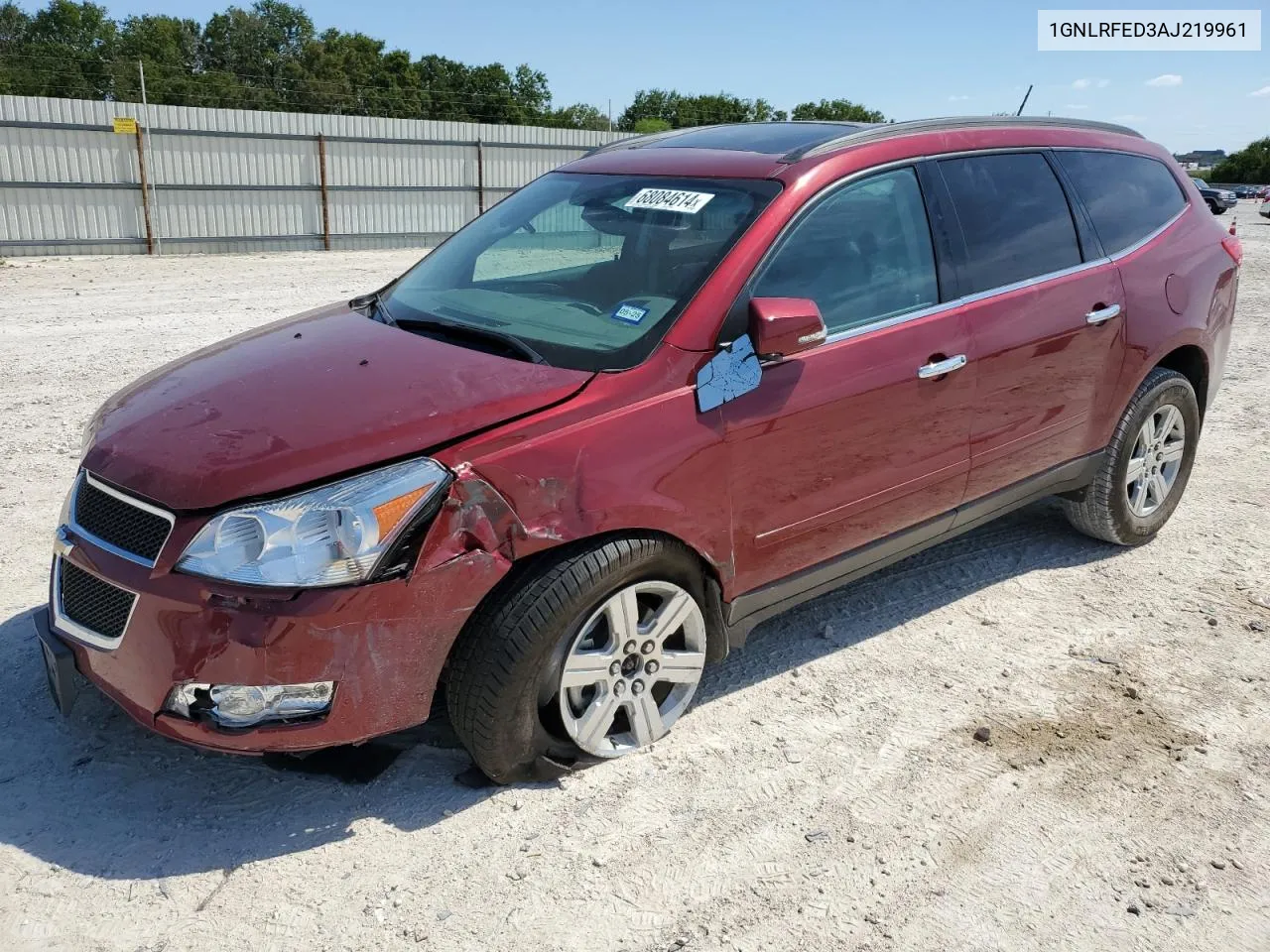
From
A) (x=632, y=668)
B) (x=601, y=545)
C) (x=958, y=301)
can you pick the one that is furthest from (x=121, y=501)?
(x=958, y=301)

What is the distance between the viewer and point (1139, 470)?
15.7ft

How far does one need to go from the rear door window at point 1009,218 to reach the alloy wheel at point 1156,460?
1.05 metres


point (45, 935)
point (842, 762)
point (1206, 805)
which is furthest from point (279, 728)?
point (1206, 805)

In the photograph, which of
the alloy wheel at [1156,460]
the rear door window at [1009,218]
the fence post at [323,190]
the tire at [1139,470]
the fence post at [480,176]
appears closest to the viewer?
the rear door window at [1009,218]

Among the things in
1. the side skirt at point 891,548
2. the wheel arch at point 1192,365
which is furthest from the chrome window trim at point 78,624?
the wheel arch at point 1192,365

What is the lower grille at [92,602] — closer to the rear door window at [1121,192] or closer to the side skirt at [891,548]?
the side skirt at [891,548]

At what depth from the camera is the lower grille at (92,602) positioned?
8.90 feet

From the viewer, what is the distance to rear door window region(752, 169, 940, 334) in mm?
3344

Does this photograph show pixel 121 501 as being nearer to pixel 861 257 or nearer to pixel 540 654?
pixel 540 654

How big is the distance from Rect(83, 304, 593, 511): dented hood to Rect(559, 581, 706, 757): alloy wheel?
2.26 feet

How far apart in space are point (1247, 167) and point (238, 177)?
7299cm

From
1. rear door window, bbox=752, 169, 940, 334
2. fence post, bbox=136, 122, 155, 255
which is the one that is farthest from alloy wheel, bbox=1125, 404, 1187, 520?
fence post, bbox=136, 122, 155, 255

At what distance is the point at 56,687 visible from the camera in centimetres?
287

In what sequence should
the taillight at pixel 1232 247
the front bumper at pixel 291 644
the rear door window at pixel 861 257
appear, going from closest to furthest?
1. the front bumper at pixel 291 644
2. the rear door window at pixel 861 257
3. the taillight at pixel 1232 247
